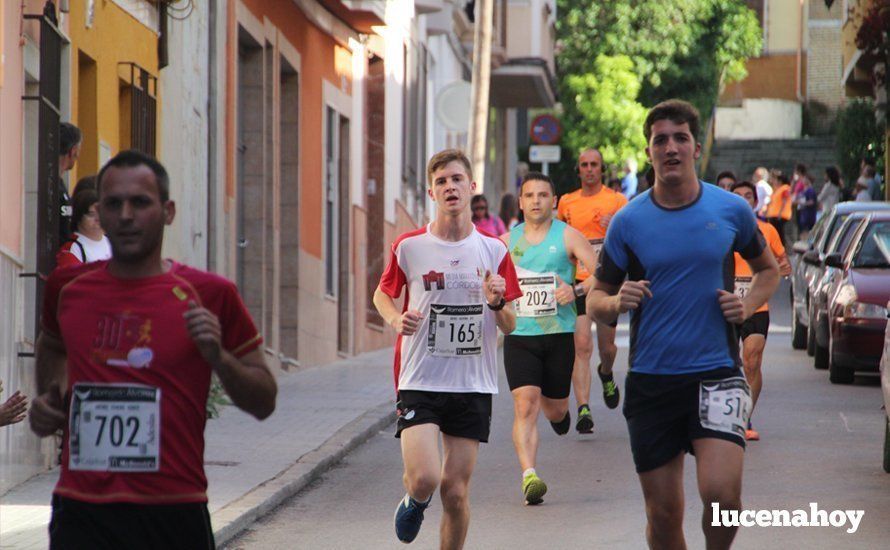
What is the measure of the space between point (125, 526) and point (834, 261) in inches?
581

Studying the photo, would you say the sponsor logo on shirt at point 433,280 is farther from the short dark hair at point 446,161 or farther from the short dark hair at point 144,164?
the short dark hair at point 144,164

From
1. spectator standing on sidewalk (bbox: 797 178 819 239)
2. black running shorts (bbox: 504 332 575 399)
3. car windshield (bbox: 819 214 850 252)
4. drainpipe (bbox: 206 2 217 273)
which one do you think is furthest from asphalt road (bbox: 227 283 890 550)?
spectator standing on sidewalk (bbox: 797 178 819 239)

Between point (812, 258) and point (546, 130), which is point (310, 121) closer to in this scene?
point (812, 258)

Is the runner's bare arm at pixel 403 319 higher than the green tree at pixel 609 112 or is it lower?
lower

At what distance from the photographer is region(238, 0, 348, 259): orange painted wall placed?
23000 millimetres

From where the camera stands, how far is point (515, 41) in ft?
134

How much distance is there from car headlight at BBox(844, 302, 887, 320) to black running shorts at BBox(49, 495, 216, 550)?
46.0 ft

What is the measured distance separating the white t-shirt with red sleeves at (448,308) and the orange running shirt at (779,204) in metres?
30.2

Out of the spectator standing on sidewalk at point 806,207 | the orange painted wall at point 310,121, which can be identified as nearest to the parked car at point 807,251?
the orange painted wall at point 310,121

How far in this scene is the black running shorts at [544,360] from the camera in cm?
1168

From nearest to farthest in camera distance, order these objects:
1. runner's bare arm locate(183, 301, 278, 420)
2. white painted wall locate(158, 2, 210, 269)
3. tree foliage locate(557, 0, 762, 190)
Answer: runner's bare arm locate(183, 301, 278, 420)
white painted wall locate(158, 2, 210, 269)
tree foliage locate(557, 0, 762, 190)

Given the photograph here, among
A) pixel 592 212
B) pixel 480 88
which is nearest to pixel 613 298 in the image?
pixel 592 212

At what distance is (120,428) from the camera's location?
521cm

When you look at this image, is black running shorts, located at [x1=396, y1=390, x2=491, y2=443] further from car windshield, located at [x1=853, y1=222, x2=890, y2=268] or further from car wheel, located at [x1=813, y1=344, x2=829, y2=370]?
car wheel, located at [x1=813, y1=344, x2=829, y2=370]
